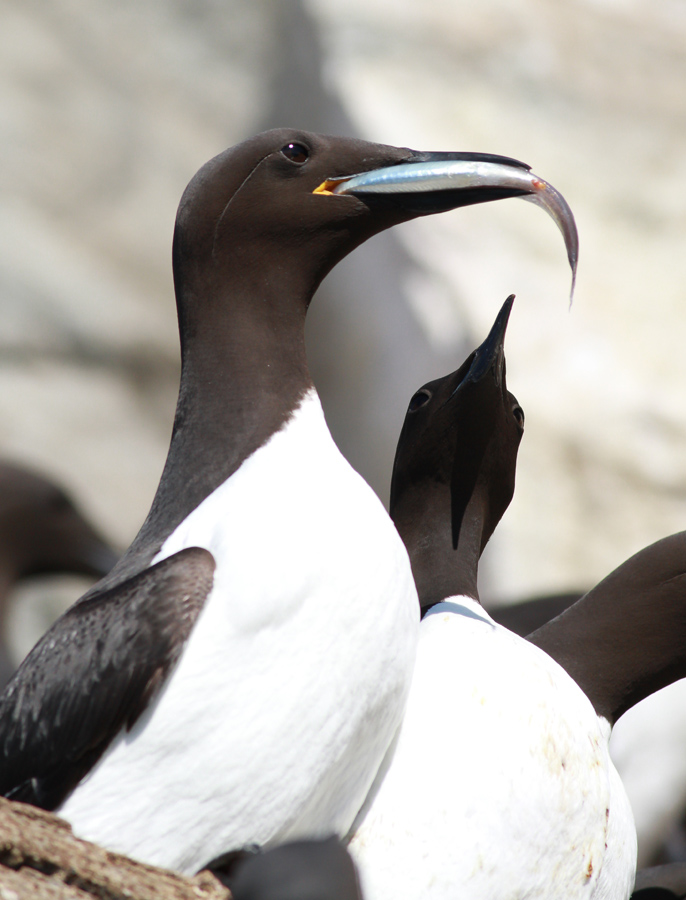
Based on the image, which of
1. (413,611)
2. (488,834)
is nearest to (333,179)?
(413,611)

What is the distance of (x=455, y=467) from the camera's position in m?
3.09

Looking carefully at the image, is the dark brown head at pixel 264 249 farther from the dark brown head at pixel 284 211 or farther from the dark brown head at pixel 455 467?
the dark brown head at pixel 455 467

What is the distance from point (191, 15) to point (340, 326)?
2.41 m

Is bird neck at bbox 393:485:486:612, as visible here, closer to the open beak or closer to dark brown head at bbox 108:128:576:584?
dark brown head at bbox 108:128:576:584

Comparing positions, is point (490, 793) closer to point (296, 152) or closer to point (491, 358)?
point (491, 358)

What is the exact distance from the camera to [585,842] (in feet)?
8.33

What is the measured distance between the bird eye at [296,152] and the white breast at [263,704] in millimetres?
804

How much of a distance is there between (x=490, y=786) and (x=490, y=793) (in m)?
0.01

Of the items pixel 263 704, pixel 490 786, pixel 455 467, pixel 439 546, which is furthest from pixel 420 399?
→ pixel 263 704

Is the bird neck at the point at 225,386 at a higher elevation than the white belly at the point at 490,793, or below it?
higher

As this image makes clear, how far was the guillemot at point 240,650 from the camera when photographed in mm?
2188

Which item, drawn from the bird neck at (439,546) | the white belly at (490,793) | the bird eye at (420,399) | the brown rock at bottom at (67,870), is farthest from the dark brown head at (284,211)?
the brown rock at bottom at (67,870)

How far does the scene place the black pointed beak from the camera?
2.94 m

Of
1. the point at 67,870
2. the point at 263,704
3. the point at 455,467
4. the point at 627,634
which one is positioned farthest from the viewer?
the point at 455,467
